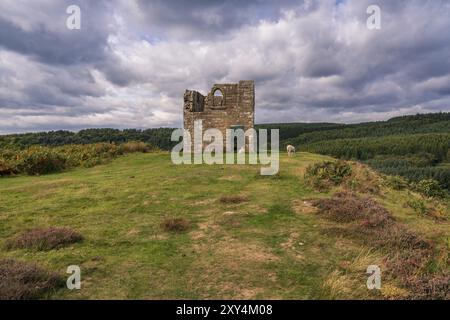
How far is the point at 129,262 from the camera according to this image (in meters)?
7.14

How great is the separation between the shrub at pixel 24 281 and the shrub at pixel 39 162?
16.3 m

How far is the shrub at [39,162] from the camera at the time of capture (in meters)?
20.9

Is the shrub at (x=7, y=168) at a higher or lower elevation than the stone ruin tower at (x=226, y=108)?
lower

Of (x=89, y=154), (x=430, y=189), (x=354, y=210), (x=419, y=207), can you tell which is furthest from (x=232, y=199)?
(x=89, y=154)

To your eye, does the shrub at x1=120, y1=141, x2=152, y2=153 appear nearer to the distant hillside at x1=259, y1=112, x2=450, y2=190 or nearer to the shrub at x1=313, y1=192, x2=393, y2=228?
the shrub at x1=313, y1=192, x2=393, y2=228

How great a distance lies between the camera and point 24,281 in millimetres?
5809

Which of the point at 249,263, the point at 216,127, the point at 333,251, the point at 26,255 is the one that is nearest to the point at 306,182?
the point at 333,251

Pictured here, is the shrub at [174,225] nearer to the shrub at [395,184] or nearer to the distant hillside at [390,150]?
the shrub at [395,184]

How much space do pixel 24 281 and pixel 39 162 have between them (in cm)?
1752

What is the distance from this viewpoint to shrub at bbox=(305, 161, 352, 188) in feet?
47.0

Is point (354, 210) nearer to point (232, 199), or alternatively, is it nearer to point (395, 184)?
point (232, 199)

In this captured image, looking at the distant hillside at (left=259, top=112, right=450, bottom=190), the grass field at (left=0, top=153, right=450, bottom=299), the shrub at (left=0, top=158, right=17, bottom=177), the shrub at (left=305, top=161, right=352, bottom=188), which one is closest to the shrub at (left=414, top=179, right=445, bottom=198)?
the grass field at (left=0, top=153, right=450, bottom=299)

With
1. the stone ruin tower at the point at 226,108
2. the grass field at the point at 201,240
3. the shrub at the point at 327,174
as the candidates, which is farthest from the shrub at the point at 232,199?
the stone ruin tower at the point at 226,108
